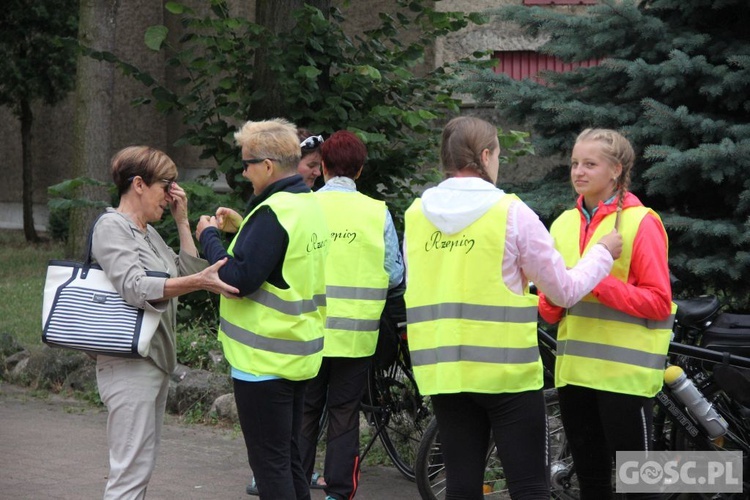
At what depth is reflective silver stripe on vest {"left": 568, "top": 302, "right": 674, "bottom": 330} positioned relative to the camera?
4.26 m

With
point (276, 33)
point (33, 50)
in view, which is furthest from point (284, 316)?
point (33, 50)

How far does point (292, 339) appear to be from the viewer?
421cm

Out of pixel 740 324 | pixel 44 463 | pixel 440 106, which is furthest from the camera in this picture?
pixel 440 106

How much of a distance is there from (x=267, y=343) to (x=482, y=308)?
0.88 metres

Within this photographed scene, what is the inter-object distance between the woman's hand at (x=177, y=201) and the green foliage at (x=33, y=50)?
1512 cm

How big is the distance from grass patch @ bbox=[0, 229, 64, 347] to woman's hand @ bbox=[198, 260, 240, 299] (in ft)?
21.6

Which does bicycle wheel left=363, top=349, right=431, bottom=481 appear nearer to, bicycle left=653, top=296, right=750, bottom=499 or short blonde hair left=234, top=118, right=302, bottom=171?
bicycle left=653, top=296, right=750, bottom=499

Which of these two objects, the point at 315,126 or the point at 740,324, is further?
the point at 315,126

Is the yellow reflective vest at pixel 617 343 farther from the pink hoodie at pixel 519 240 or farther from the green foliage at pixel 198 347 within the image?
the green foliage at pixel 198 347

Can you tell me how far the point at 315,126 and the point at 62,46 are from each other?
2.30 m

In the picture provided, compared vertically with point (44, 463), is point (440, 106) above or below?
above

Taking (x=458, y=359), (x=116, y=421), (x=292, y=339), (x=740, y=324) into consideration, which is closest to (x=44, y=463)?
(x=116, y=421)

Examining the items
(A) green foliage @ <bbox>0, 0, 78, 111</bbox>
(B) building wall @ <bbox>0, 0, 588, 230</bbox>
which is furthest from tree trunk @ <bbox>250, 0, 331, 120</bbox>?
(A) green foliage @ <bbox>0, 0, 78, 111</bbox>

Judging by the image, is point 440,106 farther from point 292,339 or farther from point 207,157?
point 292,339
